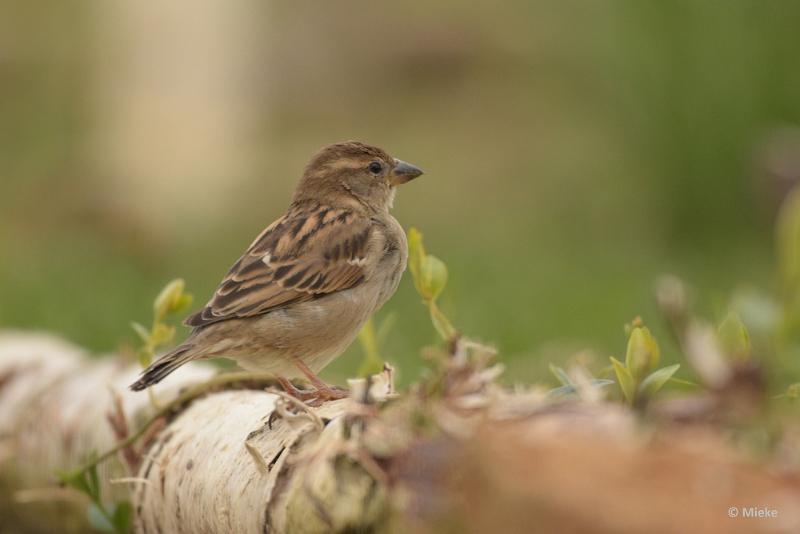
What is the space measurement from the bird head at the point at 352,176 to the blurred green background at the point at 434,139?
6.59 feet

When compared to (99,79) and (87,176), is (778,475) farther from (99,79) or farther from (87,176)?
(99,79)

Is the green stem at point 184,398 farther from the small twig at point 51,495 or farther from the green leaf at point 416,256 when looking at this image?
the green leaf at point 416,256

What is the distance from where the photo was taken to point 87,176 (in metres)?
10.3

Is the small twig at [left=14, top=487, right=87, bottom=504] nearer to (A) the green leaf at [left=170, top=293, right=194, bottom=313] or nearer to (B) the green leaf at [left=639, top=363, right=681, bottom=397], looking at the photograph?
(A) the green leaf at [left=170, top=293, right=194, bottom=313]

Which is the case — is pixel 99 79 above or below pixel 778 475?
below

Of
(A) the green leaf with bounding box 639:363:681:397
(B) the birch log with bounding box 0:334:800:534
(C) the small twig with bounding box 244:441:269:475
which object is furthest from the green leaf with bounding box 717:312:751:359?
(C) the small twig with bounding box 244:441:269:475

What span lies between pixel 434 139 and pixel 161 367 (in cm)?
858

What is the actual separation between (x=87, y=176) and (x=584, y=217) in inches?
168

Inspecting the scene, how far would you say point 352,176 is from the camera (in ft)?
13.8

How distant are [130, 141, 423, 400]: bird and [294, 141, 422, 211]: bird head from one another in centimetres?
21

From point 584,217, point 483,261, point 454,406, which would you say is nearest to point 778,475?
point 454,406

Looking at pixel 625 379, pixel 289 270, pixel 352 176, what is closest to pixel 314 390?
pixel 289 270

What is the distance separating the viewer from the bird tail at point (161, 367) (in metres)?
2.92

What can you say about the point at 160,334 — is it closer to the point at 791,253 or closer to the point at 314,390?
the point at 314,390
